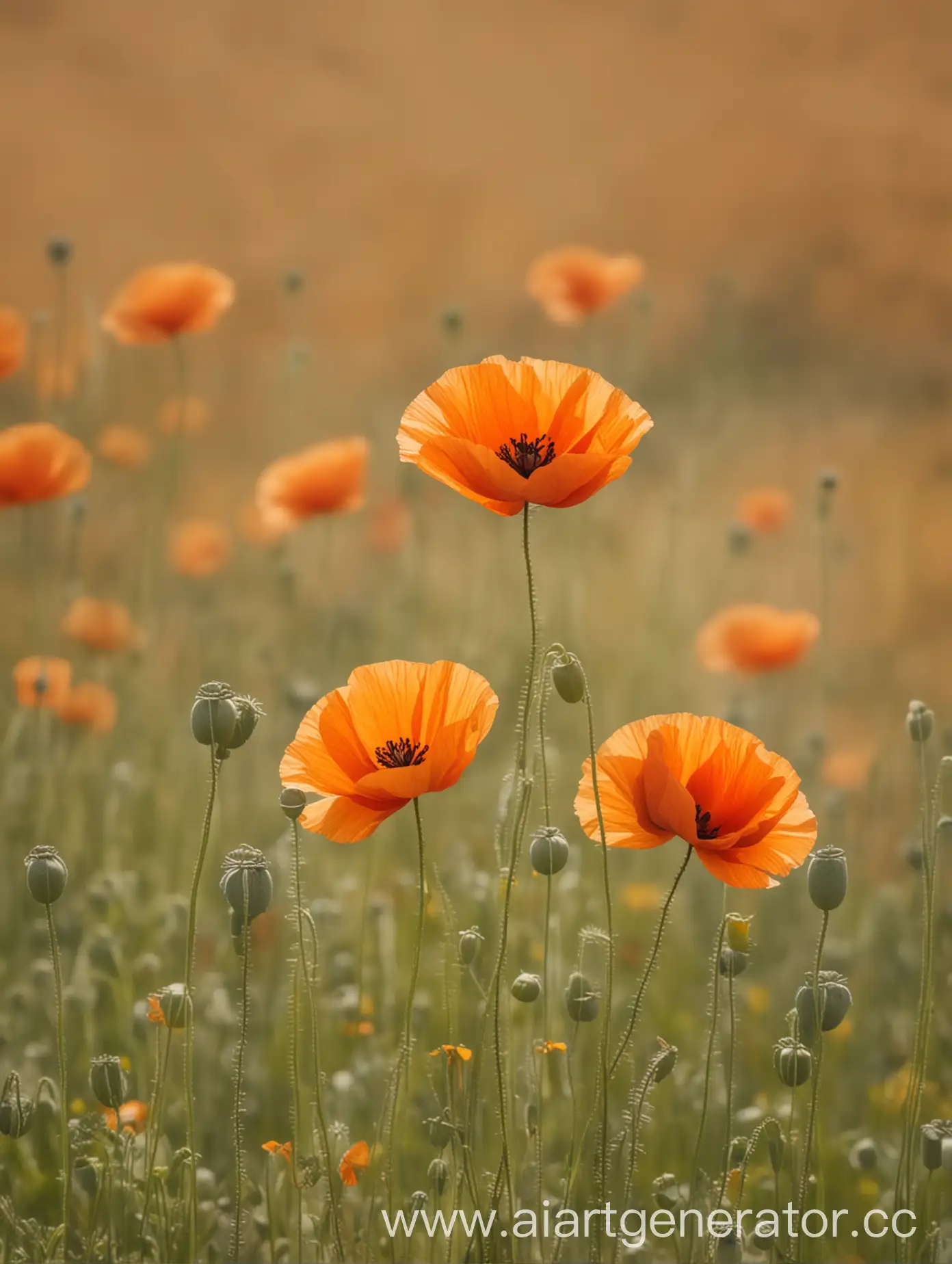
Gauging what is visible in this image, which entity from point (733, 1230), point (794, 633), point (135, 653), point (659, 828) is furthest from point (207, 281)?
point (733, 1230)

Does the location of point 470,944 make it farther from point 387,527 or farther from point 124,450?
point 124,450

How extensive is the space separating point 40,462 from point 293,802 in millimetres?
766

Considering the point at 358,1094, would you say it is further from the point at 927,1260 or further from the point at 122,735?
the point at 122,735

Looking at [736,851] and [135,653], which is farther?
[135,653]

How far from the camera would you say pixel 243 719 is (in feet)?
2.80

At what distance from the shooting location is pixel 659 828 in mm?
832

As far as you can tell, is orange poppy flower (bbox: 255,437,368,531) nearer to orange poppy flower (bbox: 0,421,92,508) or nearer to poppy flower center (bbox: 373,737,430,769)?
orange poppy flower (bbox: 0,421,92,508)

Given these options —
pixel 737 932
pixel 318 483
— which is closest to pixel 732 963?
pixel 737 932

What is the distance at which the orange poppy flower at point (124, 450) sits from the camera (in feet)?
8.53

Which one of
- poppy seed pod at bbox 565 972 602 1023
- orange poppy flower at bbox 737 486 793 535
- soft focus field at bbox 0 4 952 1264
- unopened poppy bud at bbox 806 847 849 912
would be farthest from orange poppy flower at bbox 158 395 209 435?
unopened poppy bud at bbox 806 847 849 912

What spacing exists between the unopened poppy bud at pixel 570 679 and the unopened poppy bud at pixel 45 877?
1.18ft

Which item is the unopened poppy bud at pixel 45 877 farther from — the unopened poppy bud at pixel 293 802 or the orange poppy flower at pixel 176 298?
the orange poppy flower at pixel 176 298

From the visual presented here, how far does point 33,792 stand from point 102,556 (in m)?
0.98

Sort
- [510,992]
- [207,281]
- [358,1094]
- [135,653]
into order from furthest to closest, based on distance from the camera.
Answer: [135,653] → [207,281] → [358,1094] → [510,992]
